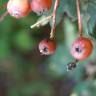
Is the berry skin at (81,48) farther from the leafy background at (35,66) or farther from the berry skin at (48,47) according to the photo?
the leafy background at (35,66)

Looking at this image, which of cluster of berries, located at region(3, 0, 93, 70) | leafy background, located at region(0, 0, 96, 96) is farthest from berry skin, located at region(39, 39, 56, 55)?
leafy background, located at region(0, 0, 96, 96)

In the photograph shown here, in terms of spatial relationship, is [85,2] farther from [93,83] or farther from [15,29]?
[15,29]

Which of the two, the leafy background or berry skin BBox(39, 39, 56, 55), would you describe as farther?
the leafy background

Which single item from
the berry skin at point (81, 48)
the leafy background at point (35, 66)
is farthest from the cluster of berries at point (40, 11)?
the leafy background at point (35, 66)

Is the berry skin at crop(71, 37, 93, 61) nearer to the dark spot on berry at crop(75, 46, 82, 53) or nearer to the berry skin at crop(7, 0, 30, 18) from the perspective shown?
the dark spot on berry at crop(75, 46, 82, 53)

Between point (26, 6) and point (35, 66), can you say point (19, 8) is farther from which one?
point (35, 66)

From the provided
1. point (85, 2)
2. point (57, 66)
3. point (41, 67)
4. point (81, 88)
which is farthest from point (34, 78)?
point (85, 2)
